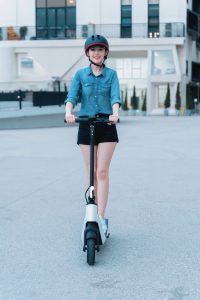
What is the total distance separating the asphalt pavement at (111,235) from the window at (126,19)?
3979 centimetres

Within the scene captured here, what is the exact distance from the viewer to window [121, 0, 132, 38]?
52.0 meters

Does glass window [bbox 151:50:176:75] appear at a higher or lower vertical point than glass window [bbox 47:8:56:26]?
lower

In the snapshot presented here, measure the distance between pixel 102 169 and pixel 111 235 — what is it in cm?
85

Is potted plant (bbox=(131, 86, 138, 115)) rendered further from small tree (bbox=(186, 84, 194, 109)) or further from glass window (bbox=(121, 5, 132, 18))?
glass window (bbox=(121, 5, 132, 18))

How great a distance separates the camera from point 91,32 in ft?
169

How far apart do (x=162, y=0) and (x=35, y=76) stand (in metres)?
12.2

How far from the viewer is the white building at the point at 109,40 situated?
50656 mm

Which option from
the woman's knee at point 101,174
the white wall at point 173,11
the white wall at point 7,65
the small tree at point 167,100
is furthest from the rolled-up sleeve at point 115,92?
the white wall at point 173,11

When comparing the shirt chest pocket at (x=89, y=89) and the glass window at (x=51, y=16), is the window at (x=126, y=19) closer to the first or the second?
the glass window at (x=51, y=16)

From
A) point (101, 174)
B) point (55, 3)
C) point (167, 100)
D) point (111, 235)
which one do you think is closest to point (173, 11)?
point (167, 100)

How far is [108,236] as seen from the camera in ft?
20.8

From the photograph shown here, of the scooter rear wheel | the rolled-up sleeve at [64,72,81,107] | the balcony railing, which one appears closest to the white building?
the balcony railing

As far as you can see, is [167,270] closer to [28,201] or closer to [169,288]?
[169,288]

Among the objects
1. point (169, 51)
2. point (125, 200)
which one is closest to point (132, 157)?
point (125, 200)
